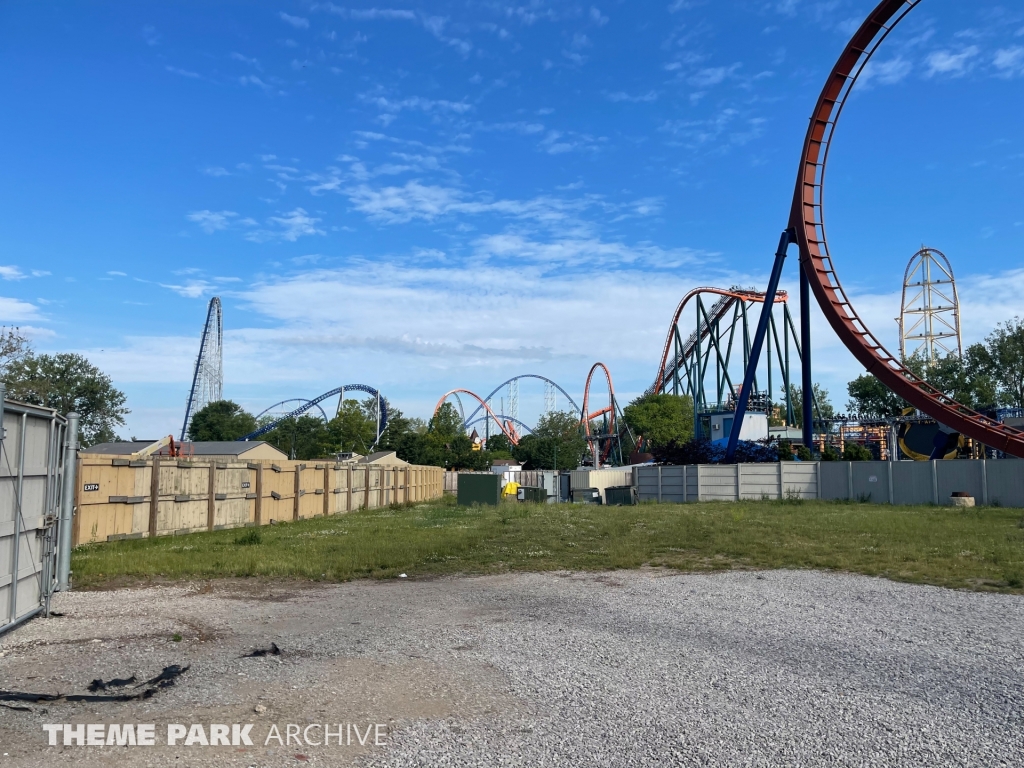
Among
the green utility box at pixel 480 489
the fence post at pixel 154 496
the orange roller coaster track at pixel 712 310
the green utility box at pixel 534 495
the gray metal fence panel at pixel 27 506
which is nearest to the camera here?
the gray metal fence panel at pixel 27 506

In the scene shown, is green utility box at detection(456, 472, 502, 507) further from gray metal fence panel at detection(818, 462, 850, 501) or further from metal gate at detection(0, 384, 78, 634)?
metal gate at detection(0, 384, 78, 634)

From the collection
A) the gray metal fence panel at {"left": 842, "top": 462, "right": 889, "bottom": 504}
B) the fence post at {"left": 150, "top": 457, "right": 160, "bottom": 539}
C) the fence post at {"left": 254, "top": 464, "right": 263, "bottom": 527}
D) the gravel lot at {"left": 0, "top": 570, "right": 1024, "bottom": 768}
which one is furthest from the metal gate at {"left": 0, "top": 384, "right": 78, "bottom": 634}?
the gray metal fence panel at {"left": 842, "top": 462, "right": 889, "bottom": 504}

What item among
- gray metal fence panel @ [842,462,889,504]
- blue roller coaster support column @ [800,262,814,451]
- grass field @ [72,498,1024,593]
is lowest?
grass field @ [72,498,1024,593]

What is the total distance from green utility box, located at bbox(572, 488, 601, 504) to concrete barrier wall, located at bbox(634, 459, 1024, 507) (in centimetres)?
209

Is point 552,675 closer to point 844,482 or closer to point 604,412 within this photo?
point 844,482

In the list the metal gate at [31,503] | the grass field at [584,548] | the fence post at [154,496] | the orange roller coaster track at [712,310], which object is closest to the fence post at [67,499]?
the metal gate at [31,503]

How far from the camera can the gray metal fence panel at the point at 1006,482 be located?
1007 inches

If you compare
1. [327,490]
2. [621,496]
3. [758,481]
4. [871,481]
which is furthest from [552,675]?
[758,481]

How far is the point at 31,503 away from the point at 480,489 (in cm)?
Answer: 2307

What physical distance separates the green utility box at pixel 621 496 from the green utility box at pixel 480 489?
17.4 ft

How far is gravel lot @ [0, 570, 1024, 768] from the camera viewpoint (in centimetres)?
439

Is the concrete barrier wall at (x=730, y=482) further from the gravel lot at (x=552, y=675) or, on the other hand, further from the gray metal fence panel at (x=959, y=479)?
the gravel lot at (x=552, y=675)

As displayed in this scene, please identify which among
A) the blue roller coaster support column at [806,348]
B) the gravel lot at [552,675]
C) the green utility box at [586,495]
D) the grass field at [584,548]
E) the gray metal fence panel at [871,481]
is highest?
the blue roller coaster support column at [806,348]

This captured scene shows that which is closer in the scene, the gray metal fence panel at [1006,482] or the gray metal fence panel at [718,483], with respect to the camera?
the gray metal fence panel at [1006,482]
